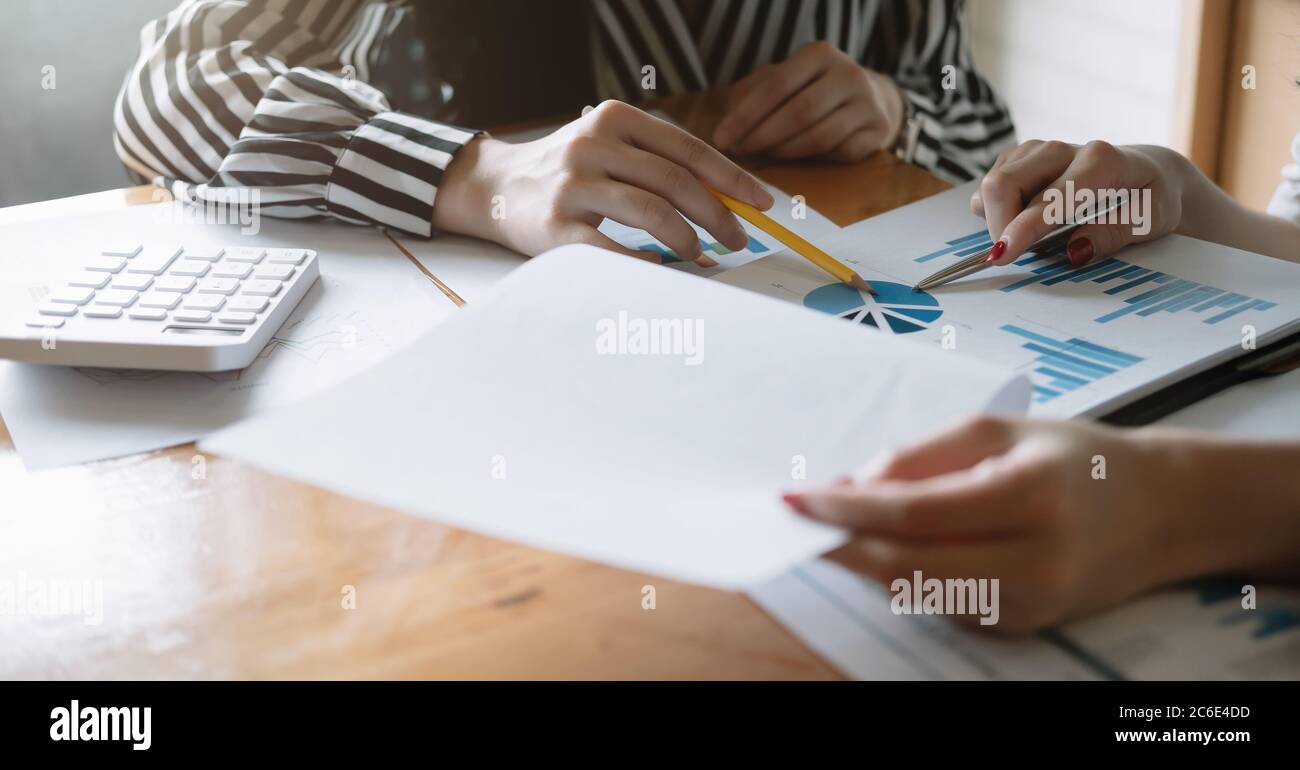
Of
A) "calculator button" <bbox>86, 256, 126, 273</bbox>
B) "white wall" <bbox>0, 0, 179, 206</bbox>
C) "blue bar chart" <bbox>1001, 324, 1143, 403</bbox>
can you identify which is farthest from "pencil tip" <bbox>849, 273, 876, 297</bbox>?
"white wall" <bbox>0, 0, 179, 206</bbox>

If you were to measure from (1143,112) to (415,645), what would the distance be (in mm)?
2276

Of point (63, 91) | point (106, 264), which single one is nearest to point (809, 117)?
point (106, 264)

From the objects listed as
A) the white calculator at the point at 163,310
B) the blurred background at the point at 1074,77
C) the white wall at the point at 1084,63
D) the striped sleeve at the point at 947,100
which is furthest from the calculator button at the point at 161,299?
the white wall at the point at 1084,63

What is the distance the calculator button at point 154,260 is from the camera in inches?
26.4

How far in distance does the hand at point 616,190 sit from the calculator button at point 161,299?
0.22 metres

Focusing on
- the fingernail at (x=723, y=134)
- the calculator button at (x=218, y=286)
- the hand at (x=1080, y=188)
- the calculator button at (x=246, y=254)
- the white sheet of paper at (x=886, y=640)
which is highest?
the fingernail at (x=723, y=134)

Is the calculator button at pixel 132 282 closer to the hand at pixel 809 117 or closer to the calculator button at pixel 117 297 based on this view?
the calculator button at pixel 117 297

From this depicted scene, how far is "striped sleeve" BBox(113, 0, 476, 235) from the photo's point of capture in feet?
2.64

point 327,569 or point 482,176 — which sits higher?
point 482,176

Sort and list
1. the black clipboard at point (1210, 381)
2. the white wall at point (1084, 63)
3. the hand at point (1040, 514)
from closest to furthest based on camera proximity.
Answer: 1. the hand at point (1040, 514)
2. the black clipboard at point (1210, 381)
3. the white wall at point (1084, 63)

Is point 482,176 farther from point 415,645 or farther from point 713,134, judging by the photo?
point 415,645

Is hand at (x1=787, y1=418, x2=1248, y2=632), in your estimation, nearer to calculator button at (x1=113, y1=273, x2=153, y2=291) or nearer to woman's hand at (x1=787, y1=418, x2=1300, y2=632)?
woman's hand at (x1=787, y1=418, x2=1300, y2=632)
